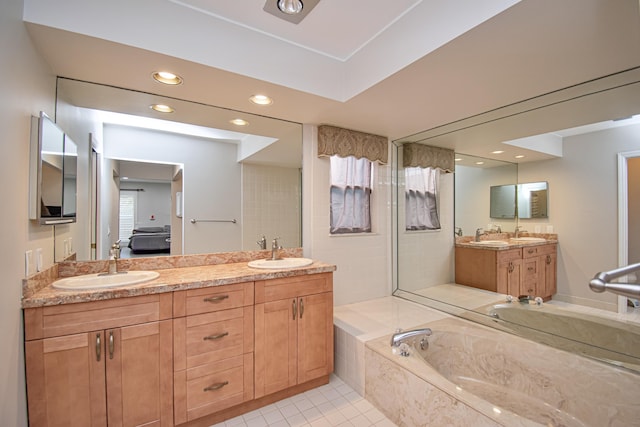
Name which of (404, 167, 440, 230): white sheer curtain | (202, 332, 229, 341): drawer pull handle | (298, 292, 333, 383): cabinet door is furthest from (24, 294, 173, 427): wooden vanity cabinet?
(404, 167, 440, 230): white sheer curtain

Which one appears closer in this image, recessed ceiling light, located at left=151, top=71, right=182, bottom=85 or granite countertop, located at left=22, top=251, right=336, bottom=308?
granite countertop, located at left=22, top=251, right=336, bottom=308

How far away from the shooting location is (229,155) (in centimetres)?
243

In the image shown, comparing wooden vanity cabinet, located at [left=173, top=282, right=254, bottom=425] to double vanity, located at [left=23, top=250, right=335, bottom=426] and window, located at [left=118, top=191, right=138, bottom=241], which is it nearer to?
double vanity, located at [left=23, top=250, right=335, bottom=426]

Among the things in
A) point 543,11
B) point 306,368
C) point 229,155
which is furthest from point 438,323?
point 229,155

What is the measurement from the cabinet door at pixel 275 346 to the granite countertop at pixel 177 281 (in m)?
0.22

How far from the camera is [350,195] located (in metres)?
3.03

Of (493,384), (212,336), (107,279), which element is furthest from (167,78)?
(493,384)

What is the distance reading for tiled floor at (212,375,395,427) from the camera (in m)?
1.77

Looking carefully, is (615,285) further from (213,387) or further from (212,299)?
(213,387)

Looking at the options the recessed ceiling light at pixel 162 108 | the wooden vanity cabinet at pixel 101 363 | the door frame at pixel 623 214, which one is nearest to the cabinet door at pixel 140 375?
the wooden vanity cabinet at pixel 101 363

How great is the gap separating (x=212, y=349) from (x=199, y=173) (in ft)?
4.42

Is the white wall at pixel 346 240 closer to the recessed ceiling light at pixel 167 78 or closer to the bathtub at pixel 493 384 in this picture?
the bathtub at pixel 493 384

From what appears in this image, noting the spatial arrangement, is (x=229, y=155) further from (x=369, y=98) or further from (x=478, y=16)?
(x=478, y=16)

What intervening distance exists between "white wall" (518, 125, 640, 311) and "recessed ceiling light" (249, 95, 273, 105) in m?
2.29
